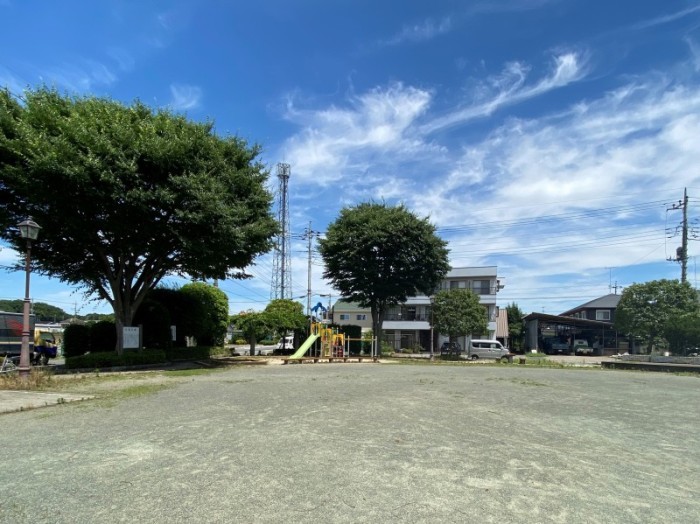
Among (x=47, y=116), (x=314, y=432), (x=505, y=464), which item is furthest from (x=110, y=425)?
(x=47, y=116)

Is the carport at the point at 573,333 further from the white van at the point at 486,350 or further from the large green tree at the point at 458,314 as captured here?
the large green tree at the point at 458,314

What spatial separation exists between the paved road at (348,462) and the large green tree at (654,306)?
137 feet

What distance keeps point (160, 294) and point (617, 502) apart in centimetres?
2835

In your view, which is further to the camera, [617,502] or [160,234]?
[160,234]

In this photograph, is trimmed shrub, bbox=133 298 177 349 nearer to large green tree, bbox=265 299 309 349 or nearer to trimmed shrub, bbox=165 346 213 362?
trimmed shrub, bbox=165 346 213 362

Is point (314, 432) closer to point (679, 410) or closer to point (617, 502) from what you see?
point (617, 502)

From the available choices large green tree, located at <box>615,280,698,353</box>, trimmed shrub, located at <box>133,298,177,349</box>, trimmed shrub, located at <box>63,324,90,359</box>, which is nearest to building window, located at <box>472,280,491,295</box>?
large green tree, located at <box>615,280,698,353</box>

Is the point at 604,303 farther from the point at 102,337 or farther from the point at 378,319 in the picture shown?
the point at 102,337

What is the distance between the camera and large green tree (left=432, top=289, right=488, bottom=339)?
4197cm

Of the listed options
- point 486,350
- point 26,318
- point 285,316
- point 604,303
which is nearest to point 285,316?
point 285,316

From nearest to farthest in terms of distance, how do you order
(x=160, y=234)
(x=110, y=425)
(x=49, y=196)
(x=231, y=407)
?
(x=110, y=425) → (x=231, y=407) → (x=49, y=196) → (x=160, y=234)

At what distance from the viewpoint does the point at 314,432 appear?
764 cm

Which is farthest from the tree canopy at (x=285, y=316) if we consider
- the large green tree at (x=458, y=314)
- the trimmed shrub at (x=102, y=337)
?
the trimmed shrub at (x=102, y=337)

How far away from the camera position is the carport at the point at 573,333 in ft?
198
